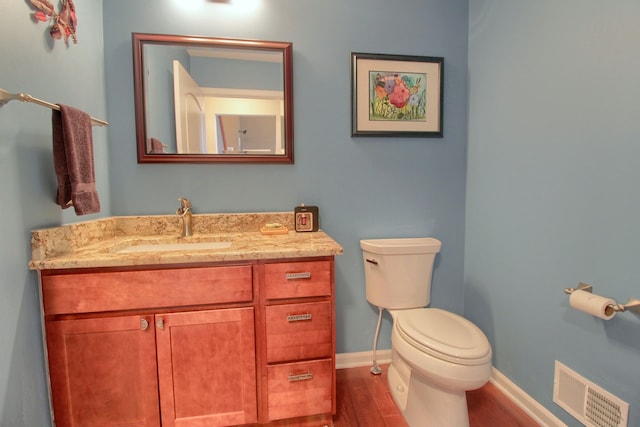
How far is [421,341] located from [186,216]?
1.30m

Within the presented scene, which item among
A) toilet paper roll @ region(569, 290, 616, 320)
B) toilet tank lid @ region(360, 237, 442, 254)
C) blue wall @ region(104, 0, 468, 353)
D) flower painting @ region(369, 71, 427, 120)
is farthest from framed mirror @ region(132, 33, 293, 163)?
toilet paper roll @ region(569, 290, 616, 320)

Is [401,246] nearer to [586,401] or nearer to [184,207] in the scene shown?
[586,401]

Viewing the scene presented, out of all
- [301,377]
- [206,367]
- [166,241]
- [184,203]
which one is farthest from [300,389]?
[184,203]

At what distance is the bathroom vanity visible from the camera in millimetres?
1129

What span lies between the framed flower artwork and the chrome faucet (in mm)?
1018

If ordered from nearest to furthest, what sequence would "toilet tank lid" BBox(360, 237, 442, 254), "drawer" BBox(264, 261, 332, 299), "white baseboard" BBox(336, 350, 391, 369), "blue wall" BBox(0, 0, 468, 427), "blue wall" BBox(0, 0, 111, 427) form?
"blue wall" BBox(0, 0, 111, 427), "drawer" BBox(264, 261, 332, 299), "blue wall" BBox(0, 0, 468, 427), "toilet tank lid" BBox(360, 237, 442, 254), "white baseboard" BBox(336, 350, 391, 369)

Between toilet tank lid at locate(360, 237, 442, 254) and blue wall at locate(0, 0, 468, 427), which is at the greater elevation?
blue wall at locate(0, 0, 468, 427)

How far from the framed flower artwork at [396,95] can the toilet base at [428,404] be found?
4.40 ft

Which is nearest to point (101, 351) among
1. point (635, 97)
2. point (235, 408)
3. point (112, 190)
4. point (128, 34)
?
point (235, 408)

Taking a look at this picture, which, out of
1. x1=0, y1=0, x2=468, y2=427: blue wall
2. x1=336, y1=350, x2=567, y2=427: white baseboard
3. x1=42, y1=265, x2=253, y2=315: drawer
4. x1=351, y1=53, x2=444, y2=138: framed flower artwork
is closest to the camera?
x1=42, y1=265, x2=253, y2=315: drawer

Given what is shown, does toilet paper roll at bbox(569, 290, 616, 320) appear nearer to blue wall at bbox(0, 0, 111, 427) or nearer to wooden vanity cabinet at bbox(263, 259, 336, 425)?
wooden vanity cabinet at bbox(263, 259, 336, 425)

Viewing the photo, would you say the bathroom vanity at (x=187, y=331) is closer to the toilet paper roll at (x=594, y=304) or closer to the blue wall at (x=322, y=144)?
the blue wall at (x=322, y=144)

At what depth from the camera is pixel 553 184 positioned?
131 centimetres

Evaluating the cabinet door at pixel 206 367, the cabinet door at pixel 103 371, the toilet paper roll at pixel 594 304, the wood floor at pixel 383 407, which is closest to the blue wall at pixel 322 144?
the wood floor at pixel 383 407
